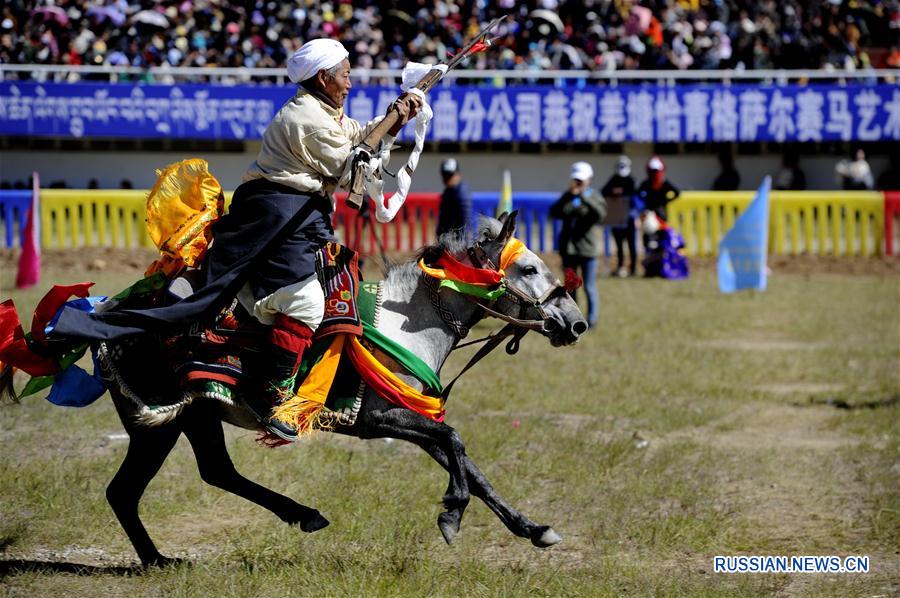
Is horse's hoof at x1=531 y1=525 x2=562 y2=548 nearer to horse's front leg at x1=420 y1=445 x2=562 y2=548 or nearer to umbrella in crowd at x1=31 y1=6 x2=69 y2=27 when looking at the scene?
horse's front leg at x1=420 y1=445 x2=562 y2=548

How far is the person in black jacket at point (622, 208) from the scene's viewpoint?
19.5 meters

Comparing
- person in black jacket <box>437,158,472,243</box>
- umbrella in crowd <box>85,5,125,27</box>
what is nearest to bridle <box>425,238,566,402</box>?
person in black jacket <box>437,158,472,243</box>

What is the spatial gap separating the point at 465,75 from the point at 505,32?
1325 mm

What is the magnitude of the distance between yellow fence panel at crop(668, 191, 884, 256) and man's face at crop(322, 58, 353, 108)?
1667cm

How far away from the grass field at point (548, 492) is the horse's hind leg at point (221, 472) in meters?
0.24

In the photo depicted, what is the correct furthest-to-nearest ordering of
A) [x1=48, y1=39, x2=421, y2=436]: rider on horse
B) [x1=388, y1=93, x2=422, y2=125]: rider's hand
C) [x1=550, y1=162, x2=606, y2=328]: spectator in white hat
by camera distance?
[x1=550, y1=162, x2=606, y2=328]: spectator in white hat → [x1=388, y1=93, x2=422, y2=125]: rider's hand → [x1=48, y1=39, x2=421, y2=436]: rider on horse

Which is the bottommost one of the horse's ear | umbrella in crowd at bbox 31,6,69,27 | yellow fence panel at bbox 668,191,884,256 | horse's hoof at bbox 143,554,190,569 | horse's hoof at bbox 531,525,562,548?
yellow fence panel at bbox 668,191,884,256

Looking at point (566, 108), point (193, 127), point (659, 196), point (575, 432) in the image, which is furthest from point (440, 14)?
point (575, 432)

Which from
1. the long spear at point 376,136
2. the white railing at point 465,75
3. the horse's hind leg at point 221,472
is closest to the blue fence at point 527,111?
the white railing at point 465,75

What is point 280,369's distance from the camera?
588 cm

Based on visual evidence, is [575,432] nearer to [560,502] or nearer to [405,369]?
[560,502]

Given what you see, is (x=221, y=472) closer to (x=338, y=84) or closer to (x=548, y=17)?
(x=338, y=84)

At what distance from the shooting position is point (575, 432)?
9672 mm

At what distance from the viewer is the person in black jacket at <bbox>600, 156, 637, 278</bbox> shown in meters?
19.5
